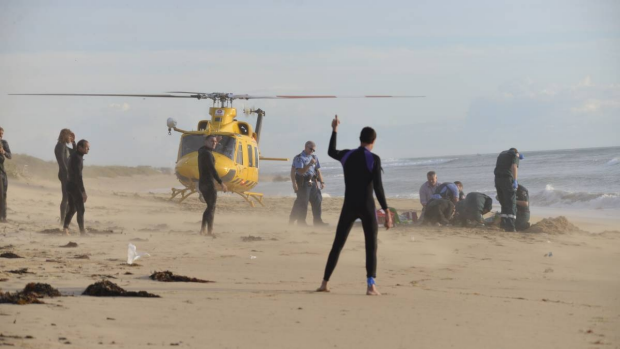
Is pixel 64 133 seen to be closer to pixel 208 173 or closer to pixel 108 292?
pixel 208 173

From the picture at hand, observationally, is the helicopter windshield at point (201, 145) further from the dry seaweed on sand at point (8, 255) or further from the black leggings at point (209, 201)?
the dry seaweed on sand at point (8, 255)

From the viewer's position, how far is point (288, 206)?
23188mm

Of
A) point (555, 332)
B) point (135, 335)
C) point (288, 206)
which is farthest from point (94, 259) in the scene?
point (288, 206)

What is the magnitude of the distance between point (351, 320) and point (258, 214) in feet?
44.5

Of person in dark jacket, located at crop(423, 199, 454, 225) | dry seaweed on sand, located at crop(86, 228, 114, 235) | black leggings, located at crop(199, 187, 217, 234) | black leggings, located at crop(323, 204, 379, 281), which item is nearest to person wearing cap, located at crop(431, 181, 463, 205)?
person in dark jacket, located at crop(423, 199, 454, 225)

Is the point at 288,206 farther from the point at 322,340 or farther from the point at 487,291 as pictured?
the point at 322,340

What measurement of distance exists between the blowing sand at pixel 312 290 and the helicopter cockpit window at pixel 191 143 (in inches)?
139

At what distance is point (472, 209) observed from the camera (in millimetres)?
15344

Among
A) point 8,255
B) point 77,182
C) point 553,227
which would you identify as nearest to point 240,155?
point 77,182

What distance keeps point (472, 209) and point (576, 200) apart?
11431 mm

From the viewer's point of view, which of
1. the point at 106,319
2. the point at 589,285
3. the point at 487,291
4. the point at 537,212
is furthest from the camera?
the point at 537,212

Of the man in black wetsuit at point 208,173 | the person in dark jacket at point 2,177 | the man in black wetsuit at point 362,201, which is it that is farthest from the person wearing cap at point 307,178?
the man in black wetsuit at point 362,201

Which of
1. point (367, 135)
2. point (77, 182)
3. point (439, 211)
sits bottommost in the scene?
point (439, 211)

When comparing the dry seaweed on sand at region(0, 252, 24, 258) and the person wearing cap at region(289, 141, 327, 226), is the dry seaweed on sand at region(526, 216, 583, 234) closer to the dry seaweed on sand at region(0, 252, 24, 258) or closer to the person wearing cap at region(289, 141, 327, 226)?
the person wearing cap at region(289, 141, 327, 226)
